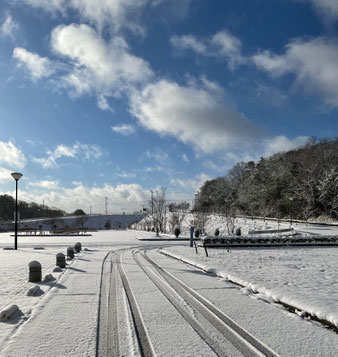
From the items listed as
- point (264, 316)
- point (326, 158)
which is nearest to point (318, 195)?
point (326, 158)

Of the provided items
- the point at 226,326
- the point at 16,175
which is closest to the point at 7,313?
the point at 226,326

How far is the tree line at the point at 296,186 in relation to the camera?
49.0 metres

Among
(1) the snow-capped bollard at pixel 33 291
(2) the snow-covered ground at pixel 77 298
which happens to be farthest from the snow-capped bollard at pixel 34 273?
(1) the snow-capped bollard at pixel 33 291

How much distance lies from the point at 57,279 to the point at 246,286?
5.69 m

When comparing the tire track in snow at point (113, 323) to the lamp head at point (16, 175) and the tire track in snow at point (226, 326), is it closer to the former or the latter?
the tire track in snow at point (226, 326)

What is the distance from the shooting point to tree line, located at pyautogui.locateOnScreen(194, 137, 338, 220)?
4903cm

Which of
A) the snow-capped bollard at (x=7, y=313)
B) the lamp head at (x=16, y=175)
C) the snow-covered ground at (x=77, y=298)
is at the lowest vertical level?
the snow-covered ground at (x=77, y=298)

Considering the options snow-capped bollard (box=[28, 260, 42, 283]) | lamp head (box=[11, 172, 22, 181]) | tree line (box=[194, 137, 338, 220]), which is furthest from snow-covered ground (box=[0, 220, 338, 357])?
tree line (box=[194, 137, 338, 220])

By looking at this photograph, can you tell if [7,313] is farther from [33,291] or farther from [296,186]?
[296,186]

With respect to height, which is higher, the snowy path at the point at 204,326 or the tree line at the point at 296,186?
the tree line at the point at 296,186

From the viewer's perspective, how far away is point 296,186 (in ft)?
184

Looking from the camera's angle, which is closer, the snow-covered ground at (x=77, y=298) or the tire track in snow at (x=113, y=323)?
the tire track in snow at (x=113, y=323)

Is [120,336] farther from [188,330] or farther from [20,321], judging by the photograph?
[20,321]

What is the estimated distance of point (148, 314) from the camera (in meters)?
5.80
